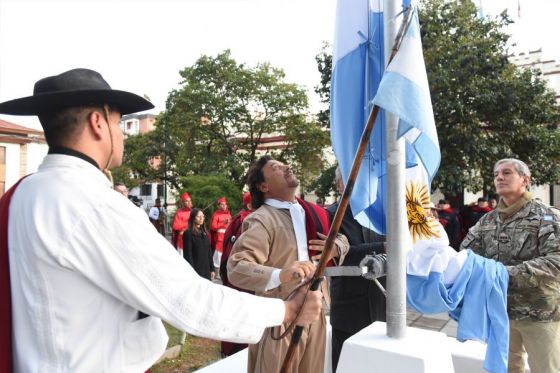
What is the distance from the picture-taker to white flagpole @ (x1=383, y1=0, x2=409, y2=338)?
1834mm

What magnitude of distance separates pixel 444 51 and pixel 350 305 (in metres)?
12.0

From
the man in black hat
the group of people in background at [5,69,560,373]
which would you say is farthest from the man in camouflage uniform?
the man in black hat

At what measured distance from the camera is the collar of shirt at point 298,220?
243cm

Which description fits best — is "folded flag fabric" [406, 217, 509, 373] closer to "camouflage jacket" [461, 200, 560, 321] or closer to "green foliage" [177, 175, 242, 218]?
"camouflage jacket" [461, 200, 560, 321]

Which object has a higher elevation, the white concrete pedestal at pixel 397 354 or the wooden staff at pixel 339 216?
the wooden staff at pixel 339 216

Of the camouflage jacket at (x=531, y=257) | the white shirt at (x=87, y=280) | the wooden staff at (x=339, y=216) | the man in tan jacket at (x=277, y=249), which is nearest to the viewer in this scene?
the white shirt at (x=87, y=280)

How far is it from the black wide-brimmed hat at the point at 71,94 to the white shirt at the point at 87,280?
0.74 ft

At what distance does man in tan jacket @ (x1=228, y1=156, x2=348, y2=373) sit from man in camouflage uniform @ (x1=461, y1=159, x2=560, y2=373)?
46.0 inches

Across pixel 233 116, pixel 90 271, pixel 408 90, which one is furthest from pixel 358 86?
pixel 233 116

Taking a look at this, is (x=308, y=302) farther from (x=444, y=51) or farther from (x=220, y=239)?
(x=444, y=51)

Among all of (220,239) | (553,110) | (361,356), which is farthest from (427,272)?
(553,110)

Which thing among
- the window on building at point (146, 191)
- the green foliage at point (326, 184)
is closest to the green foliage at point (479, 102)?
the green foliage at point (326, 184)

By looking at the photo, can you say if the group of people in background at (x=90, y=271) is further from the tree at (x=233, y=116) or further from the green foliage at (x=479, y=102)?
the tree at (x=233, y=116)

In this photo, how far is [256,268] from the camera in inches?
84.4
